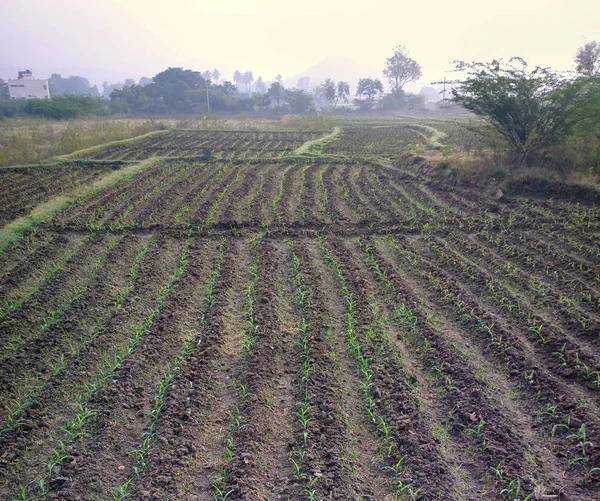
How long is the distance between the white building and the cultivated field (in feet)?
316

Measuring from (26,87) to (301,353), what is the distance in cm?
10681

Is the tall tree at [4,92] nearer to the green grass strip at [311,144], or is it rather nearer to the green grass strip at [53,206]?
the green grass strip at [311,144]

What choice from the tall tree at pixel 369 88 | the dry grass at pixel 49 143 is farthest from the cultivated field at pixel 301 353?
the tall tree at pixel 369 88

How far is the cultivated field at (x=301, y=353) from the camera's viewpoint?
171 inches

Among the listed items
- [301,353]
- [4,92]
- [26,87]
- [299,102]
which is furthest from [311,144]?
[4,92]

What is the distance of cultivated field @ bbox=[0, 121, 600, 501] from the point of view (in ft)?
14.2

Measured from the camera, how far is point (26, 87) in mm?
88562

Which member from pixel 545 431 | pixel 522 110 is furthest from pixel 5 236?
pixel 522 110

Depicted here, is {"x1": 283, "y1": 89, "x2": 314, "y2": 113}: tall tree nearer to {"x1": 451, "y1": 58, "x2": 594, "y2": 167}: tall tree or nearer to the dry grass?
the dry grass

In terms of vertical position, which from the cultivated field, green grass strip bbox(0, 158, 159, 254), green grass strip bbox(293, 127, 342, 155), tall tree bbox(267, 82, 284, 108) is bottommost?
the cultivated field

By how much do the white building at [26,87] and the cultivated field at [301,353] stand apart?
96.3 m

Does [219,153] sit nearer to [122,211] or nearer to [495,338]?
[122,211]

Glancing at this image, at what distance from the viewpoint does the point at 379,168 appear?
64.0 ft

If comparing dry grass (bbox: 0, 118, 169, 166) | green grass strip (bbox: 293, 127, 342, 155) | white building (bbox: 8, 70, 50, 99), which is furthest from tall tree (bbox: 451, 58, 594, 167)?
white building (bbox: 8, 70, 50, 99)
